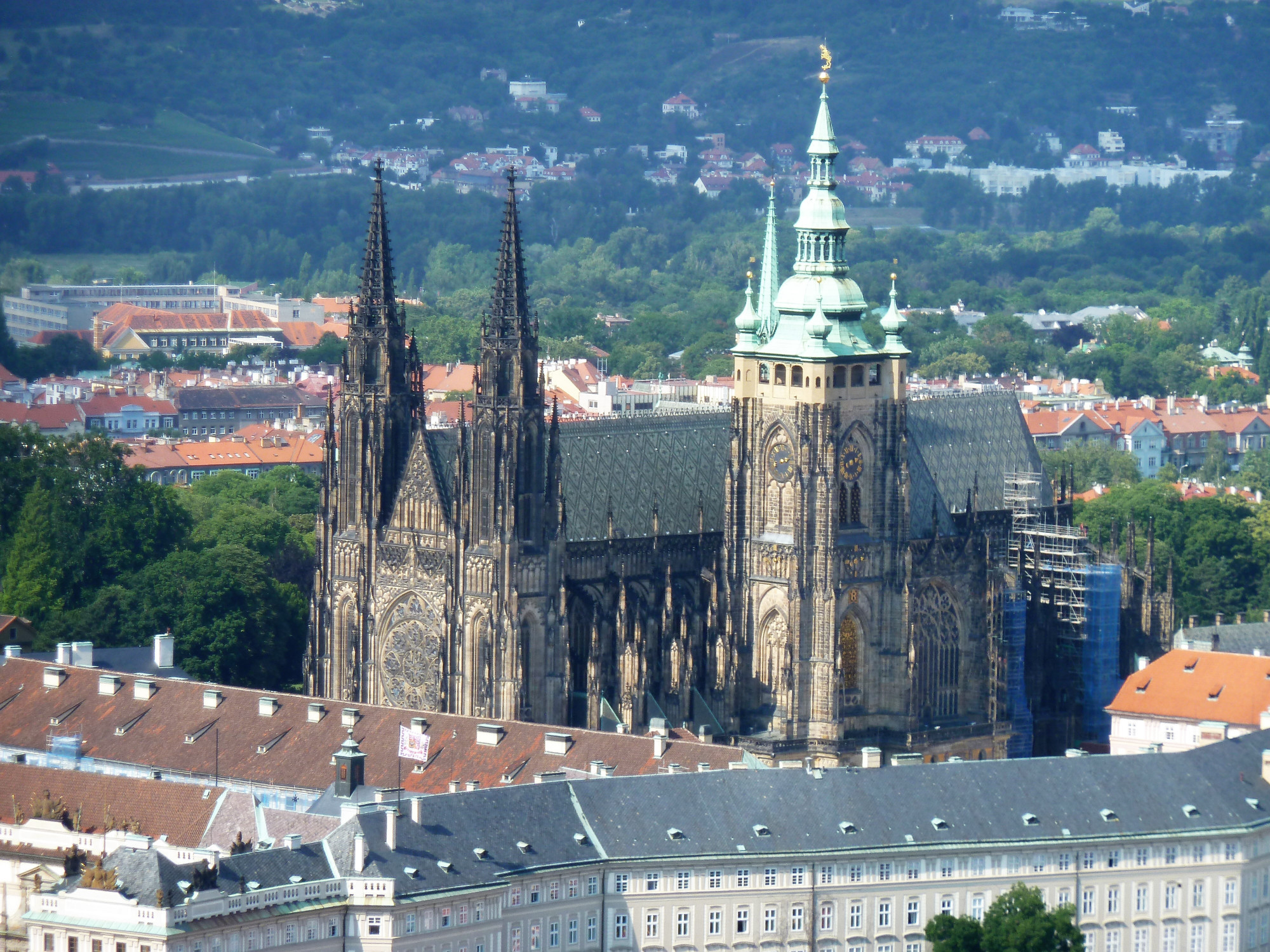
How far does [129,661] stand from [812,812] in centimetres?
4241

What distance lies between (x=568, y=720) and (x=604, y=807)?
25137 mm

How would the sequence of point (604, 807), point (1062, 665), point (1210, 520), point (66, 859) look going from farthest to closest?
point (1210, 520), point (1062, 665), point (604, 807), point (66, 859)

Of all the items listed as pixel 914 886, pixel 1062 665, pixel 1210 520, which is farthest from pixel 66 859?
pixel 1210 520

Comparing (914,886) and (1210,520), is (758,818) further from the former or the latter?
(1210,520)

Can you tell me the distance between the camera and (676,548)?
490 ft

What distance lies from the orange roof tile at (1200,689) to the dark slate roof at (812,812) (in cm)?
1772

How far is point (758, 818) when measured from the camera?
4665 inches

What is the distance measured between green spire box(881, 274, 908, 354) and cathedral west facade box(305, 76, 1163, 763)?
0.55 ft

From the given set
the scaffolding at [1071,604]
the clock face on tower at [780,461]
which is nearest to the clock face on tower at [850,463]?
the clock face on tower at [780,461]

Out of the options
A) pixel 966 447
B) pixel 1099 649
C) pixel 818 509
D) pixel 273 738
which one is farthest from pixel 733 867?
pixel 966 447

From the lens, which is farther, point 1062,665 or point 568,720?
point 1062,665

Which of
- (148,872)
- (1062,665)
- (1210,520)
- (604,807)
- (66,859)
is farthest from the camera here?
(1210,520)

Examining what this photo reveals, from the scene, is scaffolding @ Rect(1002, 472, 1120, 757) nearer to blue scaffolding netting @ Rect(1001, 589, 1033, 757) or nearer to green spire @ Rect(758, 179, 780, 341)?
blue scaffolding netting @ Rect(1001, 589, 1033, 757)

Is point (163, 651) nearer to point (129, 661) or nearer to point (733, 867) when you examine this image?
point (129, 661)
